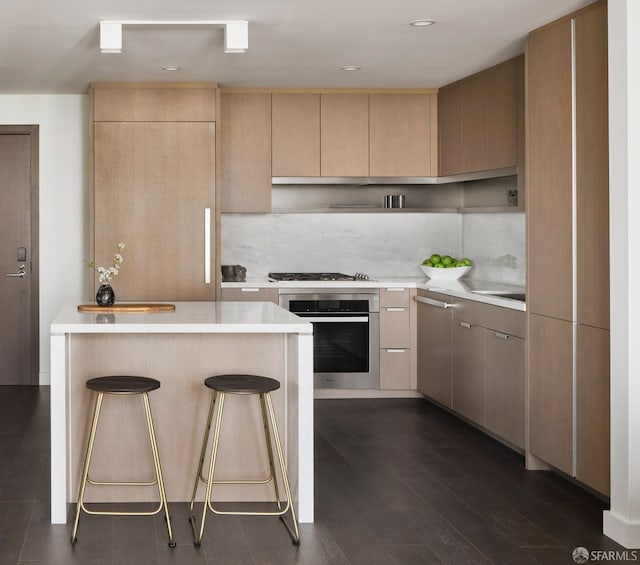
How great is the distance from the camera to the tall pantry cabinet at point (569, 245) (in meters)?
4.14

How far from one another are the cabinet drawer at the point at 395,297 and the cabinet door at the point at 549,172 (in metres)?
2.07

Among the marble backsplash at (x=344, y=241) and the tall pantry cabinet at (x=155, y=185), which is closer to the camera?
the tall pantry cabinet at (x=155, y=185)

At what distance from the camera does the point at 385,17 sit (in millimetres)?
4723

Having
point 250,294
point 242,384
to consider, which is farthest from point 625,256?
point 250,294

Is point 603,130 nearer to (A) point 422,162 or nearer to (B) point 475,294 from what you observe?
(B) point 475,294

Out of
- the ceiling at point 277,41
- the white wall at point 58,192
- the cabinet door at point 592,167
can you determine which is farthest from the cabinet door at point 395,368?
the cabinet door at point 592,167

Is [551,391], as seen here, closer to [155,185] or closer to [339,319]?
[339,319]

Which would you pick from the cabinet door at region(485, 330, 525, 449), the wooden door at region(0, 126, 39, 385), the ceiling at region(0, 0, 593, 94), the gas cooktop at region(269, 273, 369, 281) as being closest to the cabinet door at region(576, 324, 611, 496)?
the cabinet door at region(485, 330, 525, 449)

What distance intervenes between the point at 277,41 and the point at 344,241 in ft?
8.63

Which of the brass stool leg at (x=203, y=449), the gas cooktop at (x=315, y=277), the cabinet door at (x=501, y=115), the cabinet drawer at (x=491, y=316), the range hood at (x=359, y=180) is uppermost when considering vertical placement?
the cabinet door at (x=501, y=115)

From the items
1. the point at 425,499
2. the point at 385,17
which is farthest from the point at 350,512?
the point at 385,17

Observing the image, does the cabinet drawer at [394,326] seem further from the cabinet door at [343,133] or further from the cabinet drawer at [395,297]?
the cabinet door at [343,133]

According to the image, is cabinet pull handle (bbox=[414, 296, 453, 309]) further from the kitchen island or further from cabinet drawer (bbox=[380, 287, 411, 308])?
the kitchen island

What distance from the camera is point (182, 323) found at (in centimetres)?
394
